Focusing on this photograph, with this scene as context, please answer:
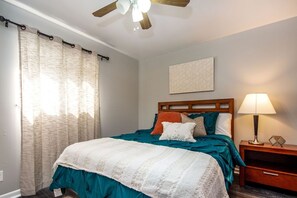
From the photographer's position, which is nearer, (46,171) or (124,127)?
(46,171)

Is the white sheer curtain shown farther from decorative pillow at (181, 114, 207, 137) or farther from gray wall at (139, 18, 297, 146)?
gray wall at (139, 18, 297, 146)

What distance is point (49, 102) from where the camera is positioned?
2.25 meters

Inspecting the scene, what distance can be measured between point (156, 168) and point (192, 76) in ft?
7.74

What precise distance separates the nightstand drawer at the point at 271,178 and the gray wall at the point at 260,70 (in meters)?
0.58

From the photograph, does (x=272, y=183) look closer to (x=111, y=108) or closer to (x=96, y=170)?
(x=96, y=170)

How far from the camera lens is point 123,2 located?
1409 mm

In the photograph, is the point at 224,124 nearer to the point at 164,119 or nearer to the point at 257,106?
the point at 257,106

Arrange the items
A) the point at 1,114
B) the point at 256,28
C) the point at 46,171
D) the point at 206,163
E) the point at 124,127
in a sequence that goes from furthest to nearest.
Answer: the point at 124,127
the point at 256,28
the point at 46,171
the point at 1,114
the point at 206,163

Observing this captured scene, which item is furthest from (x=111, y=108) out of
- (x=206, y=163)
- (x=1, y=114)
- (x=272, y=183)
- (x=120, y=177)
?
(x=272, y=183)

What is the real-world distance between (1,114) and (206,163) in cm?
228

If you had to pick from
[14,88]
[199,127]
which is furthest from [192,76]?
[14,88]

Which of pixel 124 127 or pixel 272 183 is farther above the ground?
pixel 124 127

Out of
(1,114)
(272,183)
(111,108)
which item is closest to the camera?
(1,114)

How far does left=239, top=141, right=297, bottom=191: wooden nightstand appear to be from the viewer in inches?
76.2
